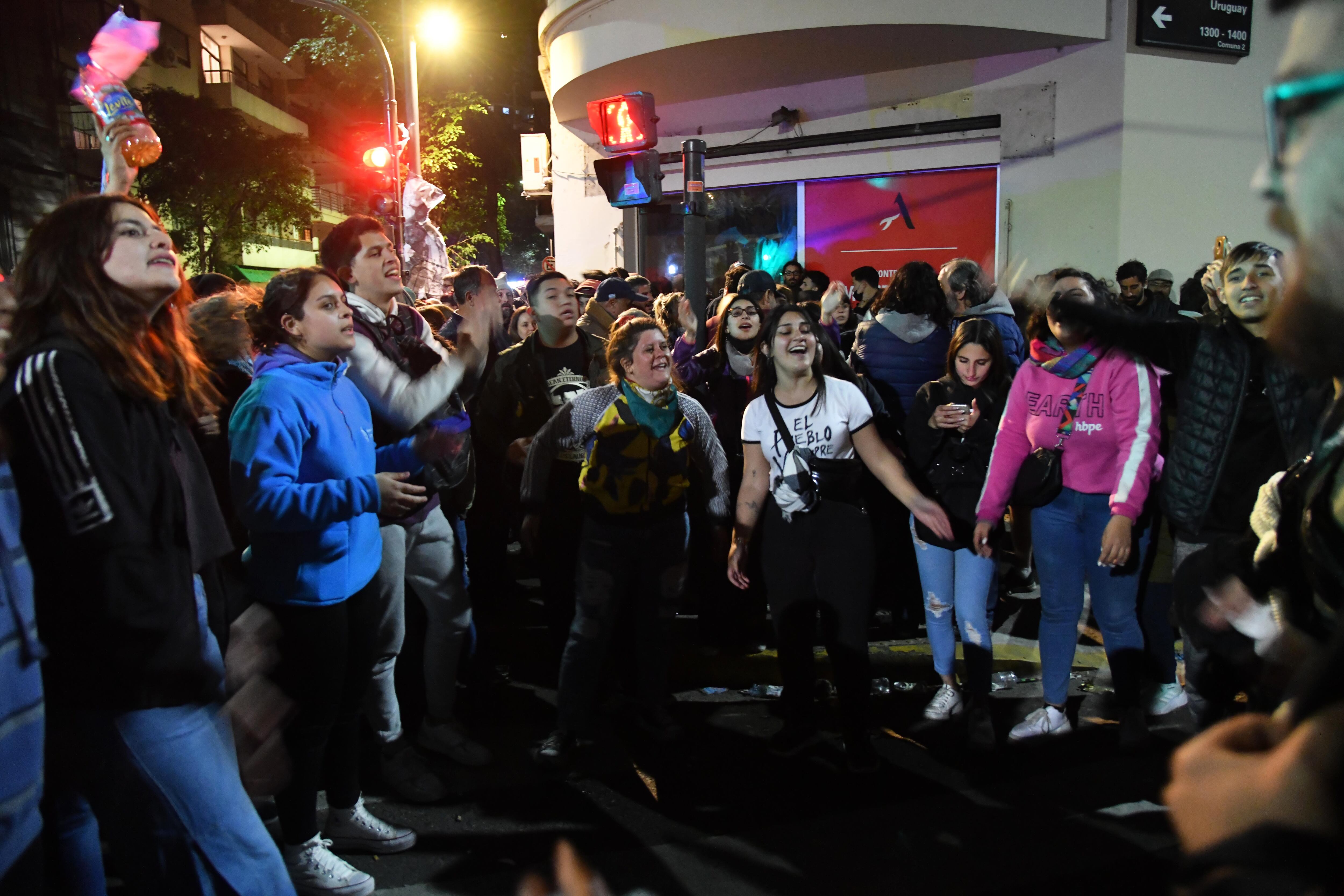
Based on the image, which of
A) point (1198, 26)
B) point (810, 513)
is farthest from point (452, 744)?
point (1198, 26)

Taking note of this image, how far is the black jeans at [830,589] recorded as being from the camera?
3.66 metres

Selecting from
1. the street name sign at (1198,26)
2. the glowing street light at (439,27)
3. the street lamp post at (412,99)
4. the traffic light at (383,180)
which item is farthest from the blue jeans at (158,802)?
the glowing street light at (439,27)

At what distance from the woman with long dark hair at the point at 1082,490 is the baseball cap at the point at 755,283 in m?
2.00

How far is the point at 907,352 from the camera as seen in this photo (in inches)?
201

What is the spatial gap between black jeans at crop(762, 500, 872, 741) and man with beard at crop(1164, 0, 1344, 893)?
2.70m

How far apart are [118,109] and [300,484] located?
168 cm

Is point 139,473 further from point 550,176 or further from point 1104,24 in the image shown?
point 550,176

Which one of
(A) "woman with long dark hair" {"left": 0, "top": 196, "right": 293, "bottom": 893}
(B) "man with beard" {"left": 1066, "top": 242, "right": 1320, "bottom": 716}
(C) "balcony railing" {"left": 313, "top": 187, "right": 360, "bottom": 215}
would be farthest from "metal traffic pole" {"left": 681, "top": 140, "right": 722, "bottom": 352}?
(C) "balcony railing" {"left": 313, "top": 187, "right": 360, "bottom": 215}

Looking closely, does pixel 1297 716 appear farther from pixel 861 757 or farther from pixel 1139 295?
pixel 1139 295

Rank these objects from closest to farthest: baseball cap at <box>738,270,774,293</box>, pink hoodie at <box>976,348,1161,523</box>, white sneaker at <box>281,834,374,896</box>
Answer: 1. white sneaker at <box>281,834,374,896</box>
2. pink hoodie at <box>976,348,1161,523</box>
3. baseball cap at <box>738,270,774,293</box>

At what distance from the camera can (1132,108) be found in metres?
10.1

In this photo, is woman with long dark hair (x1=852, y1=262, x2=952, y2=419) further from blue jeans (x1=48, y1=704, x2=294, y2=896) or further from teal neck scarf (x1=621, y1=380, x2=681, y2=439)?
blue jeans (x1=48, y1=704, x2=294, y2=896)

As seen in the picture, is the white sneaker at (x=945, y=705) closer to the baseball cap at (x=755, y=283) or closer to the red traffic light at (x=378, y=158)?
the baseball cap at (x=755, y=283)

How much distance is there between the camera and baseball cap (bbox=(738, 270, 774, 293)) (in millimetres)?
5582
